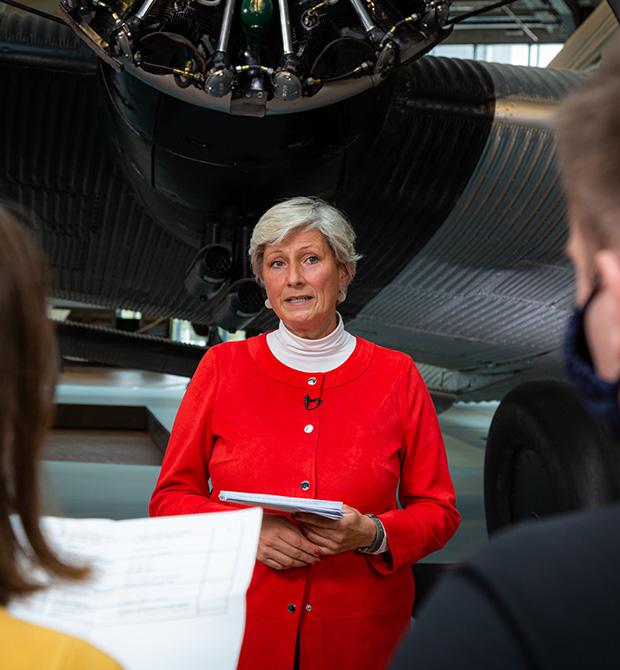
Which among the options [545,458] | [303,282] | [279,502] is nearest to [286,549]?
[279,502]

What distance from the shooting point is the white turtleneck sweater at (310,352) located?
6.68 feet

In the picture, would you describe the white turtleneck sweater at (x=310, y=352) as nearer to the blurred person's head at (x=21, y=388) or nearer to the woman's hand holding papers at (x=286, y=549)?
the woman's hand holding papers at (x=286, y=549)

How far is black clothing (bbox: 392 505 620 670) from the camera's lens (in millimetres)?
519

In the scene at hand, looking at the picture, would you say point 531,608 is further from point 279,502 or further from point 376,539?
point 376,539

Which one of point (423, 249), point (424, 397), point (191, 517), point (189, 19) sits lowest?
point (423, 249)

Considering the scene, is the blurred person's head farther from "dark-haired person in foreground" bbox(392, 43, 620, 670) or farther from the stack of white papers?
the stack of white papers

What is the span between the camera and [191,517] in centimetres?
107

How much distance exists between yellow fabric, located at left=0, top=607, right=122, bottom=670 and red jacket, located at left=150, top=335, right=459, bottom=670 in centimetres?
119

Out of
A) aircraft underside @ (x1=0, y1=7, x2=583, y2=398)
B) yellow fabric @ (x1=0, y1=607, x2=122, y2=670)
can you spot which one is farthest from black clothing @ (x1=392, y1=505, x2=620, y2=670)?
aircraft underside @ (x1=0, y1=7, x2=583, y2=398)

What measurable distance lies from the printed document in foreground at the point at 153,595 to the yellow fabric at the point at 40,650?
232 millimetres

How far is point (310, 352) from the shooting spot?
204 centimetres

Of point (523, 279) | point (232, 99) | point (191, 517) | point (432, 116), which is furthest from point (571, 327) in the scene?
point (523, 279)

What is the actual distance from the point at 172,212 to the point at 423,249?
119 centimetres

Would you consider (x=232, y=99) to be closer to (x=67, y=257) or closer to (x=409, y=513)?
(x=409, y=513)
